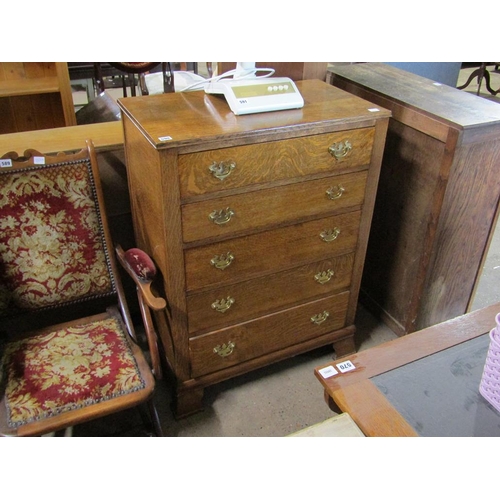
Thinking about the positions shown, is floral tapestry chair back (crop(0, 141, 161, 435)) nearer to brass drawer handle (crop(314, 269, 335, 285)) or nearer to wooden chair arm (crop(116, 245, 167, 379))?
wooden chair arm (crop(116, 245, 167, 379))

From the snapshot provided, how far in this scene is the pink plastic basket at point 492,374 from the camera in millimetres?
1199

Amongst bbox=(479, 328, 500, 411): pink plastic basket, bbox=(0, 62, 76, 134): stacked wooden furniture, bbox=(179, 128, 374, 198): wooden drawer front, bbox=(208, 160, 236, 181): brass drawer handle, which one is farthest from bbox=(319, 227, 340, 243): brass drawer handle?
bbox=(0, 62, 76, 134): stacked wooden furniture

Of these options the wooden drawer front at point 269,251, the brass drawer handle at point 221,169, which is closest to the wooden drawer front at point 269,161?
the brass drawer handle at point 221,169

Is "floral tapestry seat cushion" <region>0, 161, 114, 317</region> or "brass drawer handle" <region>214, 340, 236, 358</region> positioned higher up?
"floral tapestry seat cushion" <region>0, 161, 114, 317</region>

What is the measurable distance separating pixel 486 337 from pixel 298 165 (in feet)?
2.49

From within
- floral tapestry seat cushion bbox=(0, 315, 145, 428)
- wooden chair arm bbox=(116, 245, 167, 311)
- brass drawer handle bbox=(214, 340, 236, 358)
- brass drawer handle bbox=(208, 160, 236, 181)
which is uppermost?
brass drawer handle bbox=(208, 160, 236, 181)

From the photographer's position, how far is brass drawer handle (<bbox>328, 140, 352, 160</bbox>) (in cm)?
166

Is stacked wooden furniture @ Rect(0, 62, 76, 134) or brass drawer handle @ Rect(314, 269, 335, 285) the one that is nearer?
brass drawer handle @ Rect(314, 269, 335, 285)

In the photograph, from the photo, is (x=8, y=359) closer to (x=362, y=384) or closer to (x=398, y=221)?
(x=362, y=384)

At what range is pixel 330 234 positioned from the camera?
1858 millimetres

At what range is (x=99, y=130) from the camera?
203 centimetres

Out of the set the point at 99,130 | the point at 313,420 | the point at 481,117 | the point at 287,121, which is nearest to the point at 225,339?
the point at 313,420

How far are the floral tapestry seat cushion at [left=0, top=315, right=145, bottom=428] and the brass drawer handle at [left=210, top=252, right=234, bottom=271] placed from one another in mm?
379

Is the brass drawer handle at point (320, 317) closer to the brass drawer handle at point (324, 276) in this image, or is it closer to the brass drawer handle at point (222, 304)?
the brass drawer handle at point (324, 276)
